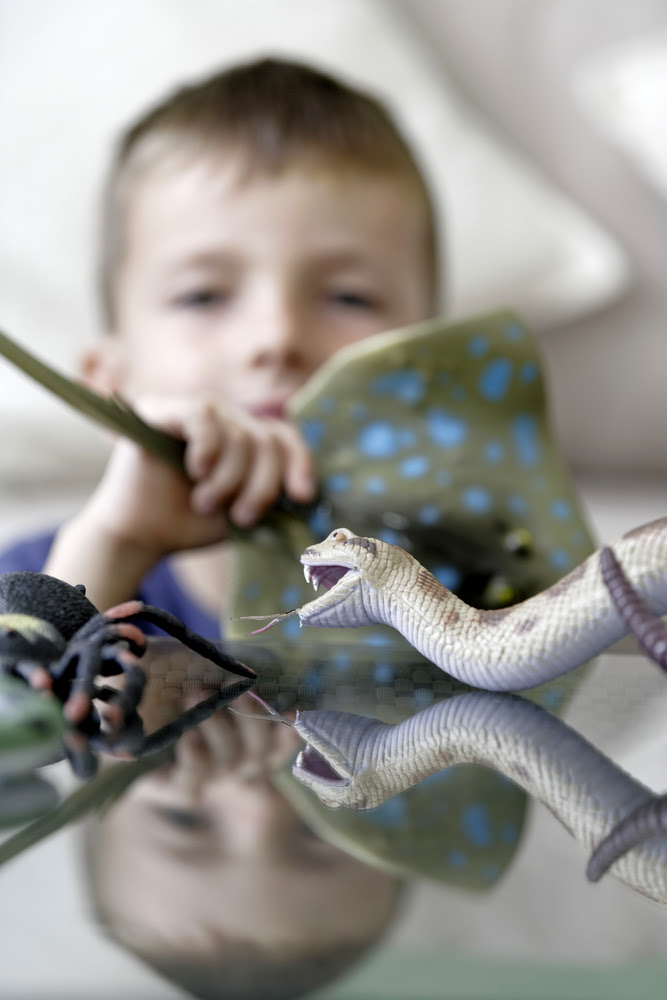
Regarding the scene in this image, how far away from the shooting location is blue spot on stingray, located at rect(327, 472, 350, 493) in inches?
22.2

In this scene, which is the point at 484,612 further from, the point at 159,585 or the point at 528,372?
the point at 159,585

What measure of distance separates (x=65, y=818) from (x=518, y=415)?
410mm

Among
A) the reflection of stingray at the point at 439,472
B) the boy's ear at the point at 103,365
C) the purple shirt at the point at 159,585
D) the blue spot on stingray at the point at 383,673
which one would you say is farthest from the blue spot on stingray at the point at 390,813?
the boy's ear at the point at 103,365

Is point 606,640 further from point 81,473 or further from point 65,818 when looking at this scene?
point 81,473

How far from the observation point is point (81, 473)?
115 centimetres

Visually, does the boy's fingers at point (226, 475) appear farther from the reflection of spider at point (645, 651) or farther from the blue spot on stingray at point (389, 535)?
the reflection of spider at point (645, 651)

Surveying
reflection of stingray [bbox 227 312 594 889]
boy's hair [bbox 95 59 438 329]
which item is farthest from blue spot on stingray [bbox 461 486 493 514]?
boy's hair [bbox 95 59 438 329]

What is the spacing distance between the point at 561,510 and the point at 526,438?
0.05 metres

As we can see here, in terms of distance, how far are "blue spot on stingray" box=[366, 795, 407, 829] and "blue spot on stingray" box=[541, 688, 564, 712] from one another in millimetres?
93

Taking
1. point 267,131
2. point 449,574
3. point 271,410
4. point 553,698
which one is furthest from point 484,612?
point 267,131

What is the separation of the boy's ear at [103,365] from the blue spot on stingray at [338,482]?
47cm

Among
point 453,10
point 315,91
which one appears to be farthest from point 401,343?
point 453,10

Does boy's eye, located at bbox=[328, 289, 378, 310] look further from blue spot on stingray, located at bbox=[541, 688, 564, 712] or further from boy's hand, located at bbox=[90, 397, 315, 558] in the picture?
blue spot on stingray, located at bbox=[541, 688, 564, 712]

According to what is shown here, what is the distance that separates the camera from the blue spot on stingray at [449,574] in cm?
50
